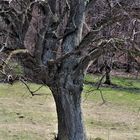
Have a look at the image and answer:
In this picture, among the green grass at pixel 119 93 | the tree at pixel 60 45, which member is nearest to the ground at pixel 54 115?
the green grass at pixel 119 93

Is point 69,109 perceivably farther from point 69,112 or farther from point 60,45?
point 60,45

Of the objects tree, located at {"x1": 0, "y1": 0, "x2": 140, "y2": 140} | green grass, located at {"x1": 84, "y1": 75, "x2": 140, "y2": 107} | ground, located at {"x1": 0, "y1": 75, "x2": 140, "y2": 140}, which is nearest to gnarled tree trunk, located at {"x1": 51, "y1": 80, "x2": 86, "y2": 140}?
tree, located at {"x1": 0, "y1": 0, "x2": 140, "y2": 140}

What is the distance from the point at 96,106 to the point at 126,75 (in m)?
12.2

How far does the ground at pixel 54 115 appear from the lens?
1800 cm

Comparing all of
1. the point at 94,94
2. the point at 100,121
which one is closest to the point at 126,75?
the point at 94,94

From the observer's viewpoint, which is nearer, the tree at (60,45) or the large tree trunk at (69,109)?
the tree at (60,45)

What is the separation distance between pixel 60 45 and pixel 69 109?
1634 millimetres

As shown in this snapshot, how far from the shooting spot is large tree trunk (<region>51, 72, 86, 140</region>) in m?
12.9

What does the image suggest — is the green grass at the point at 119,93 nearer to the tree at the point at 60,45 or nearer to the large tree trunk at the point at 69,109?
the large tree trunk at the point at 69,109

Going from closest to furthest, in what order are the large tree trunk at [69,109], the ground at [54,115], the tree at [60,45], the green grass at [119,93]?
1. the tree at [60,45]
2. the large tree trunk at [69,109]
3. the ground at [54,115]
4. the green grass at [119,93]

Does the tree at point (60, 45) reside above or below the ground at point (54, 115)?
above

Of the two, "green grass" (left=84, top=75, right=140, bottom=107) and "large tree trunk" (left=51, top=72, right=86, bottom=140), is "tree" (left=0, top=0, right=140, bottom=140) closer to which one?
"large tree trunk" (left=51, top=72, right=86, bottom=140)

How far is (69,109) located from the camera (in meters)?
13.1

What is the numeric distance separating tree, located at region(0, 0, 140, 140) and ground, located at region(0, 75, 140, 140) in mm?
721
